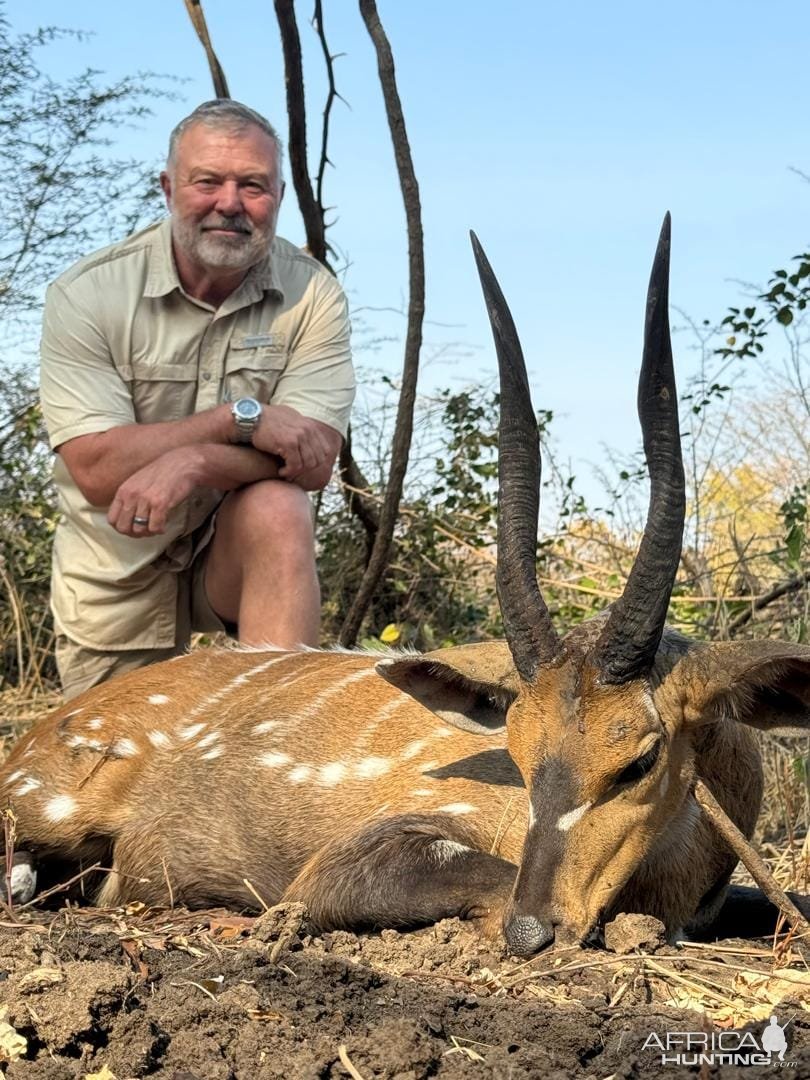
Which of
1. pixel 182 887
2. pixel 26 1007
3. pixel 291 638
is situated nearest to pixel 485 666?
pixel 182 887

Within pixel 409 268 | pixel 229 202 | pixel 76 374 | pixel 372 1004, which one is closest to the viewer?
pixel 372 1004

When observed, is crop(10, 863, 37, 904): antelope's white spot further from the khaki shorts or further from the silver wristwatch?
the silver wristwatch

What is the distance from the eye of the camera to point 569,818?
3795 mm

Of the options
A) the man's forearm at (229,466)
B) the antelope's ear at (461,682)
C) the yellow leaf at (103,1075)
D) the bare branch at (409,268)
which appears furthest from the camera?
the bare branch at (409,268)

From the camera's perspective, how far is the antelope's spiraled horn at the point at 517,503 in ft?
13.5

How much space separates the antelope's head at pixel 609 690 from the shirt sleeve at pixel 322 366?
2620 millimetres

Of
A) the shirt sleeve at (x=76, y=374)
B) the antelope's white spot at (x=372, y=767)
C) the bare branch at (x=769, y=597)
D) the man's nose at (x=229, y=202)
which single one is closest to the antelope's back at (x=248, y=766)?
the antelope's white spot at (x=372, y=767)

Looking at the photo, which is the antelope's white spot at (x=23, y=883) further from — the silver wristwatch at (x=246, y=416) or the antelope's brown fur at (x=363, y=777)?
the silver wristwatch at (x=246, y=416)

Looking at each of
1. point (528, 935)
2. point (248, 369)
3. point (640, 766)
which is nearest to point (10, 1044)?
point (528, 935)

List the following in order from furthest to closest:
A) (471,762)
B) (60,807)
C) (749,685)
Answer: (60,807), (471,762), (749,685)

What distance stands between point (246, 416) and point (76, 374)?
2.82 ft

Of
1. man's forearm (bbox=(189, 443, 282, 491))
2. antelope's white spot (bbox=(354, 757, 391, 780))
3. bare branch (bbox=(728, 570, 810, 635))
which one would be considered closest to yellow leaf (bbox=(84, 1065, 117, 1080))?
antelope's white spot (bbox=(354, 757, 391, 780))

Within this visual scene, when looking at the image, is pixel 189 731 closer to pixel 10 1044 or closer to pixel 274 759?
pixel 274 759

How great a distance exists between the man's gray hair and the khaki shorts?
6.70 feet
